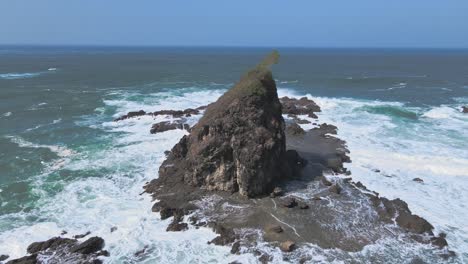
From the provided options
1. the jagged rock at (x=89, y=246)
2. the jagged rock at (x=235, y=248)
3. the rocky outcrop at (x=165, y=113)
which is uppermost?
the rocky outcrop at (x=165, y=113)

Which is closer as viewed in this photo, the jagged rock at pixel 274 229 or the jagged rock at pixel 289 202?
the jagged rock at pixel 274 229

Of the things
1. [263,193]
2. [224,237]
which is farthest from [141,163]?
[224,237]

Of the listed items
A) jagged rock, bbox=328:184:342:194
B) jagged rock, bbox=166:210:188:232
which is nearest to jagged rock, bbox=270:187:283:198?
jagged rock, bbox=328:184:342:194

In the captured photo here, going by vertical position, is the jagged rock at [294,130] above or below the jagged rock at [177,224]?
above

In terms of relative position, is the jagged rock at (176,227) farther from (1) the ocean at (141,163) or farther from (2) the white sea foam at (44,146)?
(2) the white sea foam at (44,146)

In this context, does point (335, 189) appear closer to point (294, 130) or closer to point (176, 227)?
point (176, 227)

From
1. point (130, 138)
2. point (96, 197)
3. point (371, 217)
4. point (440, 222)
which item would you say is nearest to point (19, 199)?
point (96, 197)

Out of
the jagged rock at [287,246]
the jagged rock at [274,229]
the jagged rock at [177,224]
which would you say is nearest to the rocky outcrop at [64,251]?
the jagged rock at [177,224]

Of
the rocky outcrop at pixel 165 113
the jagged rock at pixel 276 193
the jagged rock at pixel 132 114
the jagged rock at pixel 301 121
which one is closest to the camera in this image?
the jagged rock at pixel 276 193
